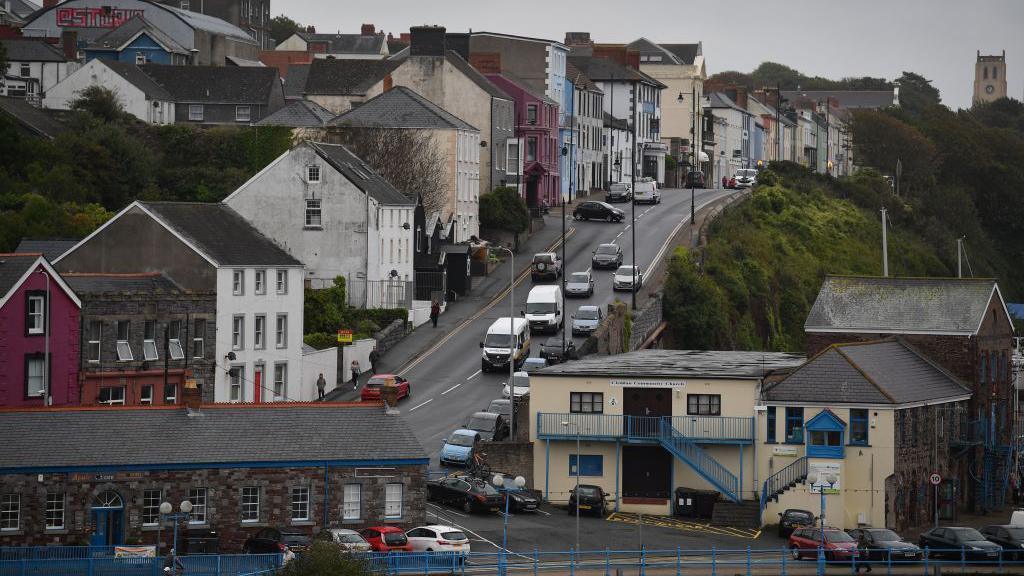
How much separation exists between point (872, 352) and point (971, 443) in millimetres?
5478

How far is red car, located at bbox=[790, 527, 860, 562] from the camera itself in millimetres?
52950

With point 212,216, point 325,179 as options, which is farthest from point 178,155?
point 212,216

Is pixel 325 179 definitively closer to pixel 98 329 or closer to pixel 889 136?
pixel 98 329

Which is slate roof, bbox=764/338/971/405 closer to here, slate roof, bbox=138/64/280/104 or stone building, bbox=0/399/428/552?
stone building, bbox=0/399/428/552

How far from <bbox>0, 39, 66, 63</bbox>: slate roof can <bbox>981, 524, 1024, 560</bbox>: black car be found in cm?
9558

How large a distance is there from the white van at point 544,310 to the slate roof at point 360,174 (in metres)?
10.8

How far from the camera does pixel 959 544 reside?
2179 inches

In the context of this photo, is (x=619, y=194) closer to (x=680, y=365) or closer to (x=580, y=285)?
(x=580, y=285)

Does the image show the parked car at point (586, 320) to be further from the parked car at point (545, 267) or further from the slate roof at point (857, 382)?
the slate roof at point (857, 382)

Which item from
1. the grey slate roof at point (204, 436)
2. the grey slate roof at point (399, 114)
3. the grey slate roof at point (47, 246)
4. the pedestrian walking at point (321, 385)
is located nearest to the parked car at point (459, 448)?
the grey slate roof at point (204, 436)

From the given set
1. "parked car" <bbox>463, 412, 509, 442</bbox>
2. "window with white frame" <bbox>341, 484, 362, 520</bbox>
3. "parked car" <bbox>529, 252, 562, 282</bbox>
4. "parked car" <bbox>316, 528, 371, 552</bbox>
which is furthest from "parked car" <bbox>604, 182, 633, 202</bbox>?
"parked car" <bbox>316, 528, 371, 552</bbox>

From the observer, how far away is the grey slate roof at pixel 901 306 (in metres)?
73.7

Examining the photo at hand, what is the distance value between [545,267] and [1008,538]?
4706 centimetres

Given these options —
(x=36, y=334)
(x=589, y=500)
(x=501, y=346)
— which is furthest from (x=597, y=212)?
(x=589, y=500)
